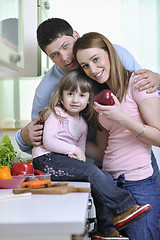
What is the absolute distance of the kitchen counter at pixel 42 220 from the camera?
0.85m

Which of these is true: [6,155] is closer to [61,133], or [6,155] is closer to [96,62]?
[61,133]

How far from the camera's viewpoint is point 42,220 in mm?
868

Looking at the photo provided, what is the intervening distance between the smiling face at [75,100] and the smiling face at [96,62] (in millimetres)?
118

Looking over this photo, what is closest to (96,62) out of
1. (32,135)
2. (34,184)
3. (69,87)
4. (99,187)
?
(69,87)

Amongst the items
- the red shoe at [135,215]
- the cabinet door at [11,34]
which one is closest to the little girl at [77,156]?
the red shoe at [135,215]

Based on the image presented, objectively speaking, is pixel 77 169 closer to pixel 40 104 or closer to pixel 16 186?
pixel 16 186

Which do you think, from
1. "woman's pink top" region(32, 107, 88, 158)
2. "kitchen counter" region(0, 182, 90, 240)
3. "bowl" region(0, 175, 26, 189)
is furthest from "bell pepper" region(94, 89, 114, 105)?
"kitchen counter" region(0, 182, 90, 240)

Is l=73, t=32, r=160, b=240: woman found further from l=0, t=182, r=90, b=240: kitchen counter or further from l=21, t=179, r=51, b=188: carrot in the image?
l=0, t=182, r=90, b=240: kitchen counter

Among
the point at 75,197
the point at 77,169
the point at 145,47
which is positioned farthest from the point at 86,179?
the point at 145,47

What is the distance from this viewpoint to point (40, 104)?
2.13 m

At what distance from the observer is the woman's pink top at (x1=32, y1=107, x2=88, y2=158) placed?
5.47 feet

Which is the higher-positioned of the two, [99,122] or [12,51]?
[12,51]

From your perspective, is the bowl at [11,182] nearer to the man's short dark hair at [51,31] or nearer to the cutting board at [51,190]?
the cutting board at [51,190]

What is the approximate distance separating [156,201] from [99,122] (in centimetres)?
51
